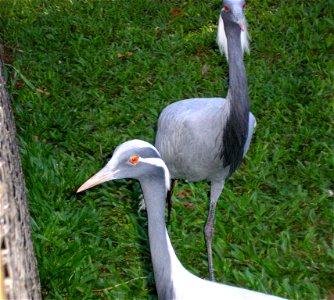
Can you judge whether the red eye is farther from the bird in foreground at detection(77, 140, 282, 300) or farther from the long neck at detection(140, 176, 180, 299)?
the long neck at detection(140, 176, 180, 299)

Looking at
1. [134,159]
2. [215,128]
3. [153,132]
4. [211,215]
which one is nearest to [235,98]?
[215,128]

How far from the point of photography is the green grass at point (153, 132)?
4809 millimetres

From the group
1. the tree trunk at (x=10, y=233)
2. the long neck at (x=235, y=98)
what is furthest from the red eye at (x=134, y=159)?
the long neck at (x=235, y=98)

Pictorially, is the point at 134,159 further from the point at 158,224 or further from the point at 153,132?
the point at 153,132

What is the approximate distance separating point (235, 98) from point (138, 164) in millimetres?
1315

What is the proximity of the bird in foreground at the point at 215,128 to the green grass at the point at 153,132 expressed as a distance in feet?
1.68

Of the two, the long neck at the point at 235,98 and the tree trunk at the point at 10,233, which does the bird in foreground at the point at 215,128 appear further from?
the tree trunk at the point at 10,233

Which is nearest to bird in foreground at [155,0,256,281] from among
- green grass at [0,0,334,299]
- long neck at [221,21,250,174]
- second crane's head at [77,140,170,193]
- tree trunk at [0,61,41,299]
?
long neck at [221,21,250,174]

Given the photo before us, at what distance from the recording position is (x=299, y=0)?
8.47m

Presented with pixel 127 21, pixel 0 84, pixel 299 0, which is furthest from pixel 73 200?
pixel 299 0

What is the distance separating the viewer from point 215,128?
15.3ft

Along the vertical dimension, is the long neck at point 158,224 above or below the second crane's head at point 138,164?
below

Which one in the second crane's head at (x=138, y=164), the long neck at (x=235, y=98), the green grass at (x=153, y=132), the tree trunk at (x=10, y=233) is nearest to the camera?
the tree trunk at (x=10, y=233)

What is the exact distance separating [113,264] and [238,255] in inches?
39.3
